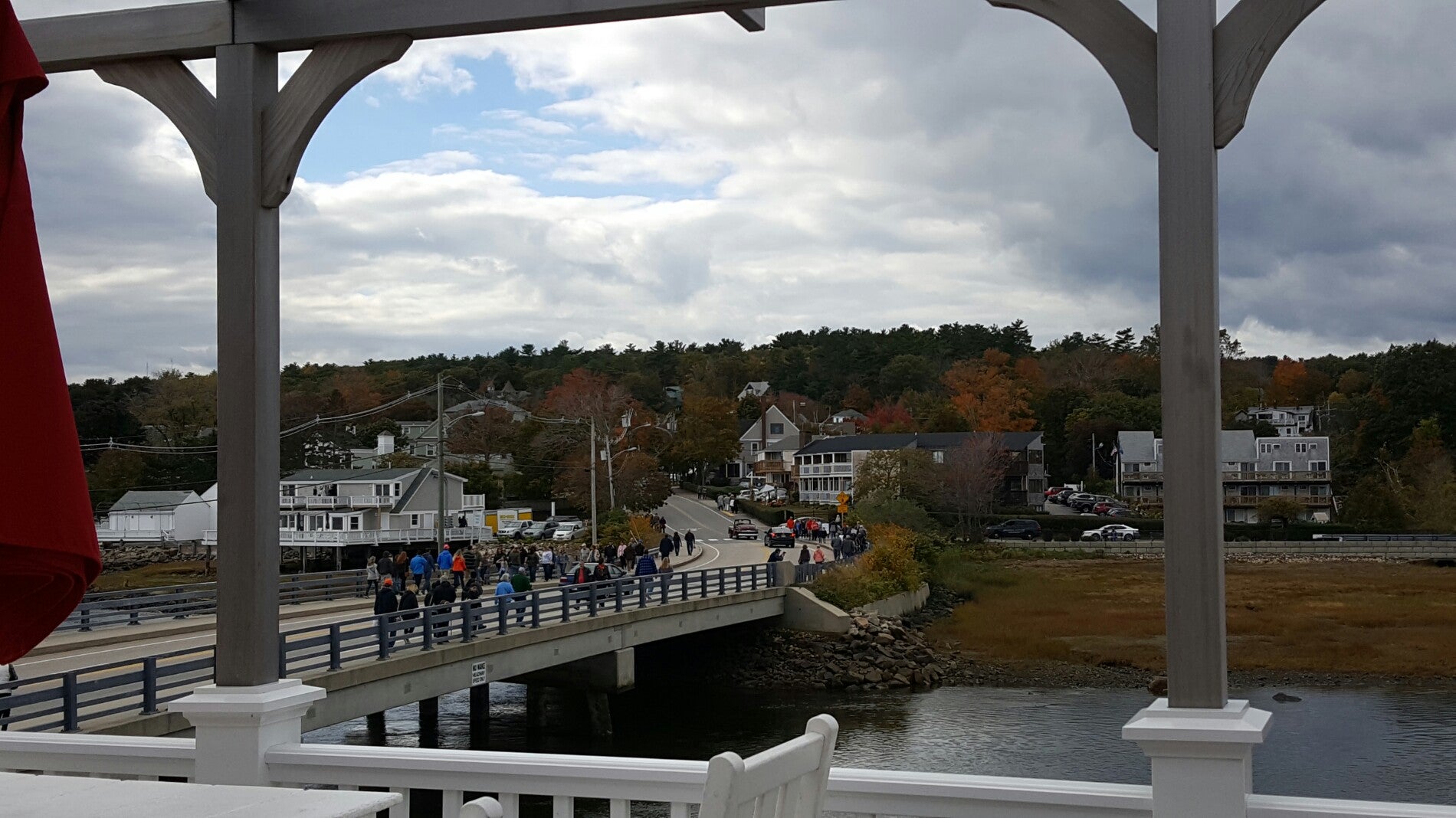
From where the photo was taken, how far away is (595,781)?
11.1 feet

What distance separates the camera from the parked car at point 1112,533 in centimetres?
5753

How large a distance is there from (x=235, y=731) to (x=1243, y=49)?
3336 millimetres

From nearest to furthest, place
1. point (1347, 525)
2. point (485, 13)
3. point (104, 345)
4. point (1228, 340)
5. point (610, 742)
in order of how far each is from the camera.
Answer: point (485, 13), point (610, 742), point (104, 345), point (1347, 525), point (1228, 340)

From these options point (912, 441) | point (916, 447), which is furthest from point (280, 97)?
point (912, 441)

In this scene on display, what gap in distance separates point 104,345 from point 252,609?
49.1m

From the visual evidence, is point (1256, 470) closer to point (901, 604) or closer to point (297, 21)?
point (901, 604)

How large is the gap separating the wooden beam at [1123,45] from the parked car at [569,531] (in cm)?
5160

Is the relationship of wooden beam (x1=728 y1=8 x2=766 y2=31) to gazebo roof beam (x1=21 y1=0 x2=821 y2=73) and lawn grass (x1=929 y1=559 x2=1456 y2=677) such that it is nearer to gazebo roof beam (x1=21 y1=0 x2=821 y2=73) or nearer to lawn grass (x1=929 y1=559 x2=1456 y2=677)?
gazebo roof beam (x1=21 y1=0 x2=821 y2=73)

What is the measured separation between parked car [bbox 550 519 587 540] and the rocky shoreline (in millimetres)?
20204

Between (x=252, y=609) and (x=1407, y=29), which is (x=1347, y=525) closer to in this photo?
(x=1407, y=29)

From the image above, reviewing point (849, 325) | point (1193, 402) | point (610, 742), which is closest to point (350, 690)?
point (610, 742)

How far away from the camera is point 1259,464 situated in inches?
2381

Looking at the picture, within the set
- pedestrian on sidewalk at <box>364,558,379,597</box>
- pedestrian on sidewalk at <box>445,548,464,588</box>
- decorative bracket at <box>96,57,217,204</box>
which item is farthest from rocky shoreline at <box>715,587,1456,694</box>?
decorative bracket at <box>96,57,217,204</box>

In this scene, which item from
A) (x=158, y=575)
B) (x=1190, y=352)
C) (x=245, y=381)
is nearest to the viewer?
(x=1190, y=352)
